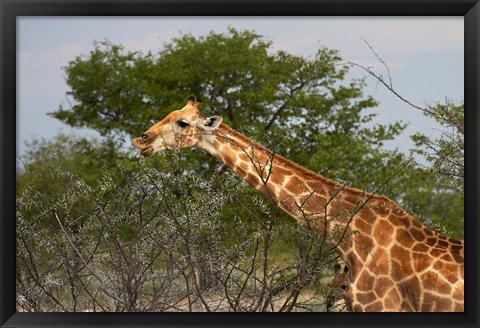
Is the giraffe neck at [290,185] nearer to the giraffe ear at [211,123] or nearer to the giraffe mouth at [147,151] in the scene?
the giraffe ear at [211,123]

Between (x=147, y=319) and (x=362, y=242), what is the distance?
2248 mm

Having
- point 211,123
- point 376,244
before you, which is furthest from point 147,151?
point 376,244

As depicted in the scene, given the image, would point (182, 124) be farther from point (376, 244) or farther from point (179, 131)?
point (376, 244)

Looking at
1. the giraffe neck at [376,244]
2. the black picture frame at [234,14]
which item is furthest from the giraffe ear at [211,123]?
the black picture frame at [234,14]

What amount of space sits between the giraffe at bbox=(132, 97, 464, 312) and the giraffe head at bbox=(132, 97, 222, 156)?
630 mm

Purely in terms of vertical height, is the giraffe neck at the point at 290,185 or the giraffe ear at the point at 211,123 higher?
the giraffe ear at the point at 211,123

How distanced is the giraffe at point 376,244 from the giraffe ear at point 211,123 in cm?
37

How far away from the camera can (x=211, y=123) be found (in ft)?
22.6

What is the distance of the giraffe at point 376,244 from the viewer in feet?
18.9

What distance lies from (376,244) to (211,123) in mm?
1735

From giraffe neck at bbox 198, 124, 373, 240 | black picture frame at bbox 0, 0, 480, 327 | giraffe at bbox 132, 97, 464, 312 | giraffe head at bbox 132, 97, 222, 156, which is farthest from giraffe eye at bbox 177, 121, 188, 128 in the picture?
black picture frame at bbox 0, 0, 480, 327

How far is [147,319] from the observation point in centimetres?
417
